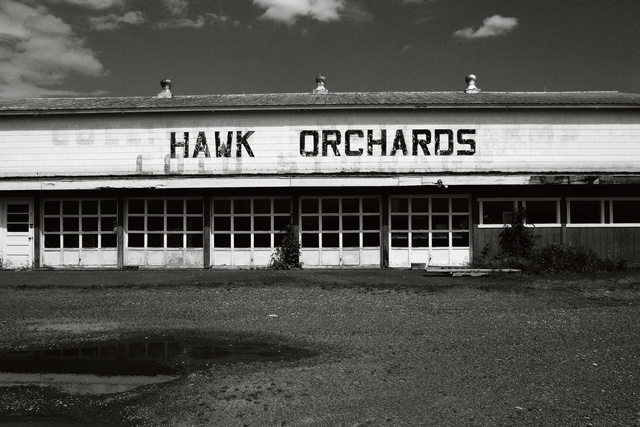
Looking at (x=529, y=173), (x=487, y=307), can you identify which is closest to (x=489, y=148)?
(x=529, y=173)

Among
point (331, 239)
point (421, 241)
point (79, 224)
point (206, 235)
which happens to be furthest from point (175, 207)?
point (421, 241)

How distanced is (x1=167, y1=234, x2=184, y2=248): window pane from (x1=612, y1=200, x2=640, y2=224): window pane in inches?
517

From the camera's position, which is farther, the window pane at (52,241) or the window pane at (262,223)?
the window pane at (52,241)

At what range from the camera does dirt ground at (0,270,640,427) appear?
189 inches

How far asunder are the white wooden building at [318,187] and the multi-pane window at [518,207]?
42mm

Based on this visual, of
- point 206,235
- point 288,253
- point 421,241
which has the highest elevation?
point 206,235

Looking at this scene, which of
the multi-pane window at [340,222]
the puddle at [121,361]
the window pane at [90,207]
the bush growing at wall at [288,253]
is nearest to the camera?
the puddle at [121,361]

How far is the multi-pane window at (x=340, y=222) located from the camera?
1686cm

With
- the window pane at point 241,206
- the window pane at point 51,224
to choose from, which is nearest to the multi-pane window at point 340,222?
the window pane at point 241,206

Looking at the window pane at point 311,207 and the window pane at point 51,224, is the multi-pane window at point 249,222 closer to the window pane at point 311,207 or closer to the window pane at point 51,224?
the window pane at point 311,207

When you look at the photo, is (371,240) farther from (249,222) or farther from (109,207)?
(109,207)

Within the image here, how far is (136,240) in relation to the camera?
17.1 metres

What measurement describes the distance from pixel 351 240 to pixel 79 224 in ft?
27.8

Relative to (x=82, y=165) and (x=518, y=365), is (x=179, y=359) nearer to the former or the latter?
(x=518, y=365)
